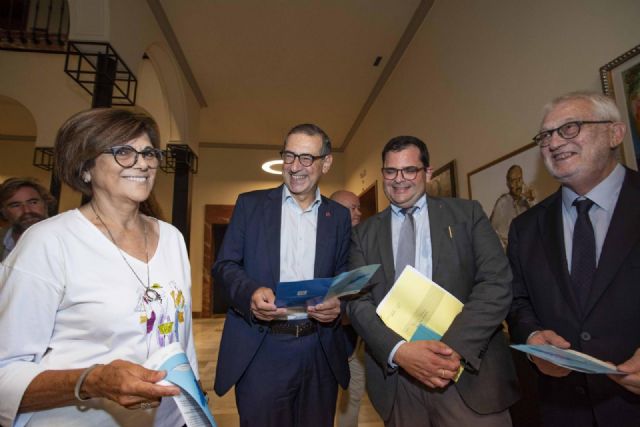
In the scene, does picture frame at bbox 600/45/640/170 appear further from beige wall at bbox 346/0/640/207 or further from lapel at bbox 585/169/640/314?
lapel at bbox 585/169/640/314

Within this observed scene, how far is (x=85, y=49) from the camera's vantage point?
A: 9.96ft

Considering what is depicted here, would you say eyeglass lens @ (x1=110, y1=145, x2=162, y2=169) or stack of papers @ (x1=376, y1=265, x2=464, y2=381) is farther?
stack of papers @ (x1=376, y1=265, x2=464, y2=381)

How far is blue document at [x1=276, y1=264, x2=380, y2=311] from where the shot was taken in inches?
47.0

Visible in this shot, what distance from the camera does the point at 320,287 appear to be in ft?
4.11

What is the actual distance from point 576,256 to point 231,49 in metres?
5.18

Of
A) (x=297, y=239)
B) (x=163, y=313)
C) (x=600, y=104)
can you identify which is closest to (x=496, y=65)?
(x=600, y=104)

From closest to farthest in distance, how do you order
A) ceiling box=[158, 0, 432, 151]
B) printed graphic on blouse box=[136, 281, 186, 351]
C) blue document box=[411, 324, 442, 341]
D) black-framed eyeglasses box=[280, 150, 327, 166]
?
printed graphic on blouse box=[136, 281, 186, 351]
blue document box=[411, 324, 442, 341]
black-framed eyeglasses box=[280, 150, 327, 166]
ceiling box=[158, 0, 432, 151]

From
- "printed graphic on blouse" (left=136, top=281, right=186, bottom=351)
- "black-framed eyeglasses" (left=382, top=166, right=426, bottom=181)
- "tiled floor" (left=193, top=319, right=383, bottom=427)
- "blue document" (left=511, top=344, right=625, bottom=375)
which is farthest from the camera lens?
"tiled floor" (left=193, top=319, right=383, bottom=427)

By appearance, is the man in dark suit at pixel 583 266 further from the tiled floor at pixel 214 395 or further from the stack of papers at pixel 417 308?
the tiled floor at pixel 214 395

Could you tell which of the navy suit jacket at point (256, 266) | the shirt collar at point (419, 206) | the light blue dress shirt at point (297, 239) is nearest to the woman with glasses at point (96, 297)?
the navy suit jacket at point (256, 266)

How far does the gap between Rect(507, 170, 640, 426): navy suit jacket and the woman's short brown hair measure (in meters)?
1.63

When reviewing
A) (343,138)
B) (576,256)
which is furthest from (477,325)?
(343,138)

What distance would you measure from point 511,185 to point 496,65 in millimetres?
1043

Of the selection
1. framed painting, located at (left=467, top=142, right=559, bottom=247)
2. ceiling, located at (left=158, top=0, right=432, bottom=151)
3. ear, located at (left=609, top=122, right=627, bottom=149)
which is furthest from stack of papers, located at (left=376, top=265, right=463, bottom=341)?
ceiling, located at (left=158, top=0, right=432, bottom=151)
